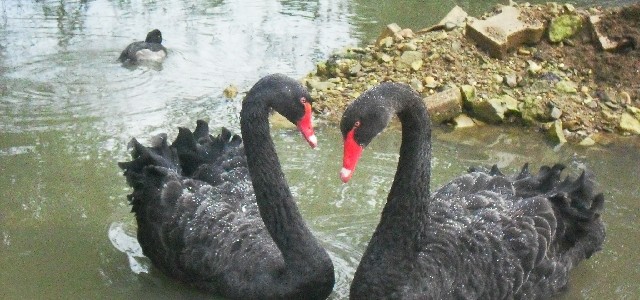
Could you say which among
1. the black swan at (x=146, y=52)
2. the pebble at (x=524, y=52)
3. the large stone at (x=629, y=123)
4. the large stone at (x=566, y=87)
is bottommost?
the black swan at (x=146, y=52)

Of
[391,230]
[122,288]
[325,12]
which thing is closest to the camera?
[391,230]

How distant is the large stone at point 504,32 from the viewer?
309 inches

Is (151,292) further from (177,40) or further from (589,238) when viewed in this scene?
(177,40)

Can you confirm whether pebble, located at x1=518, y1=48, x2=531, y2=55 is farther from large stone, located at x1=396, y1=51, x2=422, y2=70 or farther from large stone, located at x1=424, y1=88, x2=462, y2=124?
large stone, located at x1=424, y1=88, x2=462, y2=124

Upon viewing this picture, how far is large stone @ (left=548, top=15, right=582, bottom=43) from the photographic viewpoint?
7.95 metres

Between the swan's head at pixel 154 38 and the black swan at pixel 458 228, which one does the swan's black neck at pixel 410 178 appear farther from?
the swan's head at pixel 154 38

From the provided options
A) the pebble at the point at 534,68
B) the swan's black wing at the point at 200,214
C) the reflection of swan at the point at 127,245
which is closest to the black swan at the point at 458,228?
the swan's black wing at the point at 200,214

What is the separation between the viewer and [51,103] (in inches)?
297

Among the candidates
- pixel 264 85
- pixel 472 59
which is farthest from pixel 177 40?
pixel 264 85

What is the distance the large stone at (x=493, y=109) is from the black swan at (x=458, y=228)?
230cm

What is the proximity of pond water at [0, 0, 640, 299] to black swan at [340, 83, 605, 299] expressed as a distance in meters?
0.37

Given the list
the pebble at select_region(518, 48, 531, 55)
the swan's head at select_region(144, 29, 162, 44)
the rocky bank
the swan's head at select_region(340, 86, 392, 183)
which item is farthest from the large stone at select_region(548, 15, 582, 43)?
the swan's head at select_region(340, 86, 392, 183)

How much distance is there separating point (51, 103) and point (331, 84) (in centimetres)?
246

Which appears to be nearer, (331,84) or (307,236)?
(307,236)
